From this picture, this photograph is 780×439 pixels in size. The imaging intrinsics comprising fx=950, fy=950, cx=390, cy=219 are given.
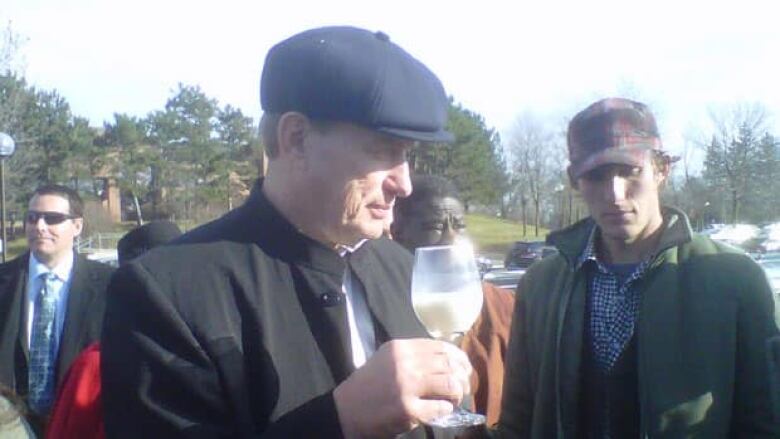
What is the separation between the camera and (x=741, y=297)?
3.28 meters

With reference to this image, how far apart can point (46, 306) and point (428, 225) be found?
9.23ft

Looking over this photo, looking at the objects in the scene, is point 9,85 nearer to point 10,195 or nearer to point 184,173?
point 10,195

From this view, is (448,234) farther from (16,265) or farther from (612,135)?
(16,265)

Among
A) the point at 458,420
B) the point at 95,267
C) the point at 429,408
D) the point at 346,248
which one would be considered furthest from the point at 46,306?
the point at 429,408

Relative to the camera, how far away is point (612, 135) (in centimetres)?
359

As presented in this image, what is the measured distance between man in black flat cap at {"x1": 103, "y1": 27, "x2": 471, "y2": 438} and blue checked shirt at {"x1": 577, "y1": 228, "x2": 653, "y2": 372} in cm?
139

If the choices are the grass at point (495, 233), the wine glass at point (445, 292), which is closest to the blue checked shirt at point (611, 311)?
the wine glass at point (445, 292)

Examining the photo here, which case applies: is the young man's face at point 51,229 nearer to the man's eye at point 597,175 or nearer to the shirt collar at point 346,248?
the man's eye at point 597,175

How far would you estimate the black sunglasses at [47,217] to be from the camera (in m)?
6.59

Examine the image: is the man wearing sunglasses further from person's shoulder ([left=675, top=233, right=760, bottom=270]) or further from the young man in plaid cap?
person's shoulder ([left=675, top=233, right=760, bottom=270])

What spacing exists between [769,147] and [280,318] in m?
51.2

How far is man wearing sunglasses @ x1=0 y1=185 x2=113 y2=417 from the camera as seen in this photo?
5754mm

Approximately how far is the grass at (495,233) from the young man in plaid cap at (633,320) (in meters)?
47.3

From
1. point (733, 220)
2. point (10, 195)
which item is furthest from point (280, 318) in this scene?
point (733, 220)
